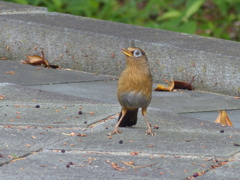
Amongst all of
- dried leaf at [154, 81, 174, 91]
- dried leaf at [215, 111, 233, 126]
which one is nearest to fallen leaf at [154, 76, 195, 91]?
dried leaf at [154, 81, 174, 91]

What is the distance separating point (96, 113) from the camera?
495 cm

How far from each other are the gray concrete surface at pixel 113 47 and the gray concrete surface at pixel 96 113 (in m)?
0.01

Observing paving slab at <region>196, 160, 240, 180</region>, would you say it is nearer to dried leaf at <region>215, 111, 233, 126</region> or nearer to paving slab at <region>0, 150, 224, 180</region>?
paving slab at <region>0, 150, 224, 180</region>

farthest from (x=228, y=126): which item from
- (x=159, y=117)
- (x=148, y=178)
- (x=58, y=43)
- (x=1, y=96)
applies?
(x=58, y=43)

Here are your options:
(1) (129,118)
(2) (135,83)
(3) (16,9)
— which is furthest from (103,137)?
(3) (16,9)

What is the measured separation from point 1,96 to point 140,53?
1.46m

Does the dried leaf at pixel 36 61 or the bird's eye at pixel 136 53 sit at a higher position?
the bird's eye at pixel 136 53

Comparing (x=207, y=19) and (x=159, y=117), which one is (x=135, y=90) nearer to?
(x=159, y=117)

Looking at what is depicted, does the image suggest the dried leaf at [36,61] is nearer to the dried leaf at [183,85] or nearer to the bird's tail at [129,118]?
the dried leaf at [183,85]

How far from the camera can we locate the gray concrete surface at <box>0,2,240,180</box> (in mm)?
3863

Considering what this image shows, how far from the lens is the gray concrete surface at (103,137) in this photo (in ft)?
12.5

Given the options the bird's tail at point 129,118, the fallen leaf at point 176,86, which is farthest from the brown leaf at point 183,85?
the bird's tail at point 129,118

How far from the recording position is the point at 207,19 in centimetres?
1102

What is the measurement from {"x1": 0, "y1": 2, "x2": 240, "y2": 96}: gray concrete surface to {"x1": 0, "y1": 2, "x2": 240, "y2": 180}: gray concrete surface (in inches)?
0.4
